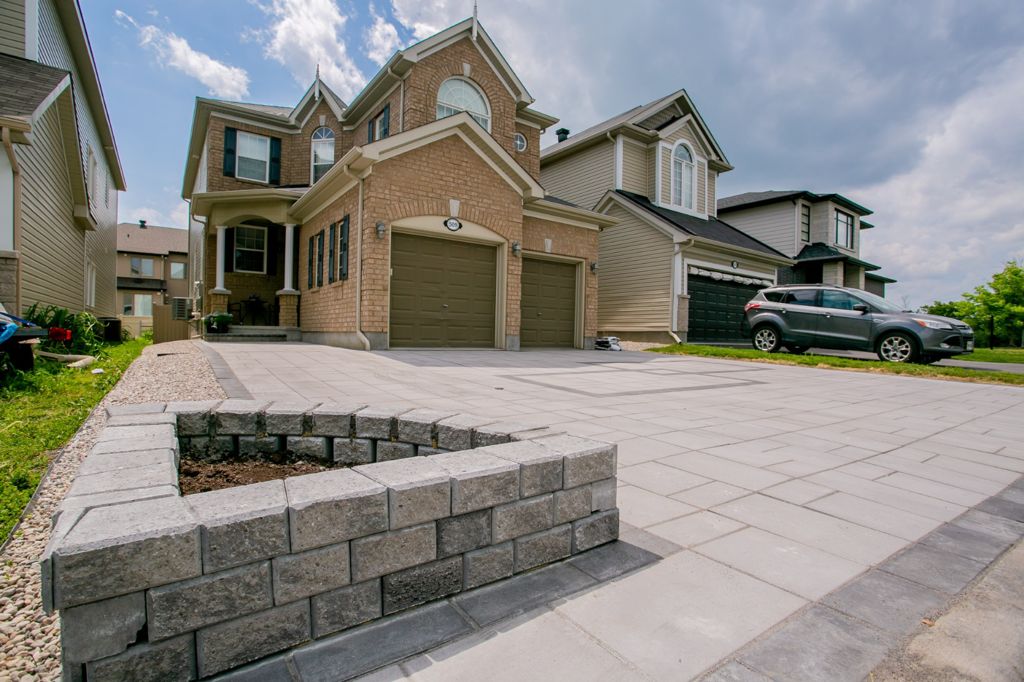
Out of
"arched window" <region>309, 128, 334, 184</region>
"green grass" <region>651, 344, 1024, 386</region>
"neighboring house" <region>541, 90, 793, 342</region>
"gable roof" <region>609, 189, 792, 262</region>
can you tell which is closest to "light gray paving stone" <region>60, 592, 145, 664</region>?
"green grass" <region>651, 344, 1024, 386</region>

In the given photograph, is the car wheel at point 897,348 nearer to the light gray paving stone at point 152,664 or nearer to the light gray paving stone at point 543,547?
the light gray paving stone at point 543,547

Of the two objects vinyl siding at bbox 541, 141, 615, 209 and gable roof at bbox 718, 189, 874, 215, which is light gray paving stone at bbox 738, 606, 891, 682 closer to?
vinyl siding at bbox 541, 141, 615, 209

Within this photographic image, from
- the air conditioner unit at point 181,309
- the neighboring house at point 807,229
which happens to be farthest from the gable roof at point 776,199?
the air conditioner unit at point 181,309

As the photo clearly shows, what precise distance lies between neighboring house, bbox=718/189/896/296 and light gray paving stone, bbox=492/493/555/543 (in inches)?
902

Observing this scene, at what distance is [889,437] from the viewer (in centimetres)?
421

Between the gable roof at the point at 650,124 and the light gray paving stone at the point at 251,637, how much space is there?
1756cm

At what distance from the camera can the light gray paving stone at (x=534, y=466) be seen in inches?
73.7

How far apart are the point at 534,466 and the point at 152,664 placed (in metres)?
1.21

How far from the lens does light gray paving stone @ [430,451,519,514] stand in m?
1.71

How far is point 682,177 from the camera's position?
18172 millimetres

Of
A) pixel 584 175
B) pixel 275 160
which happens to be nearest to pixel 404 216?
pixel 275 160

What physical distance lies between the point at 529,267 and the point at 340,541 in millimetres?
11672

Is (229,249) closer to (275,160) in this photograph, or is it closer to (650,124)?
(275,160)

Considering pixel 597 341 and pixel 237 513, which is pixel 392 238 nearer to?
pixel 597 341
